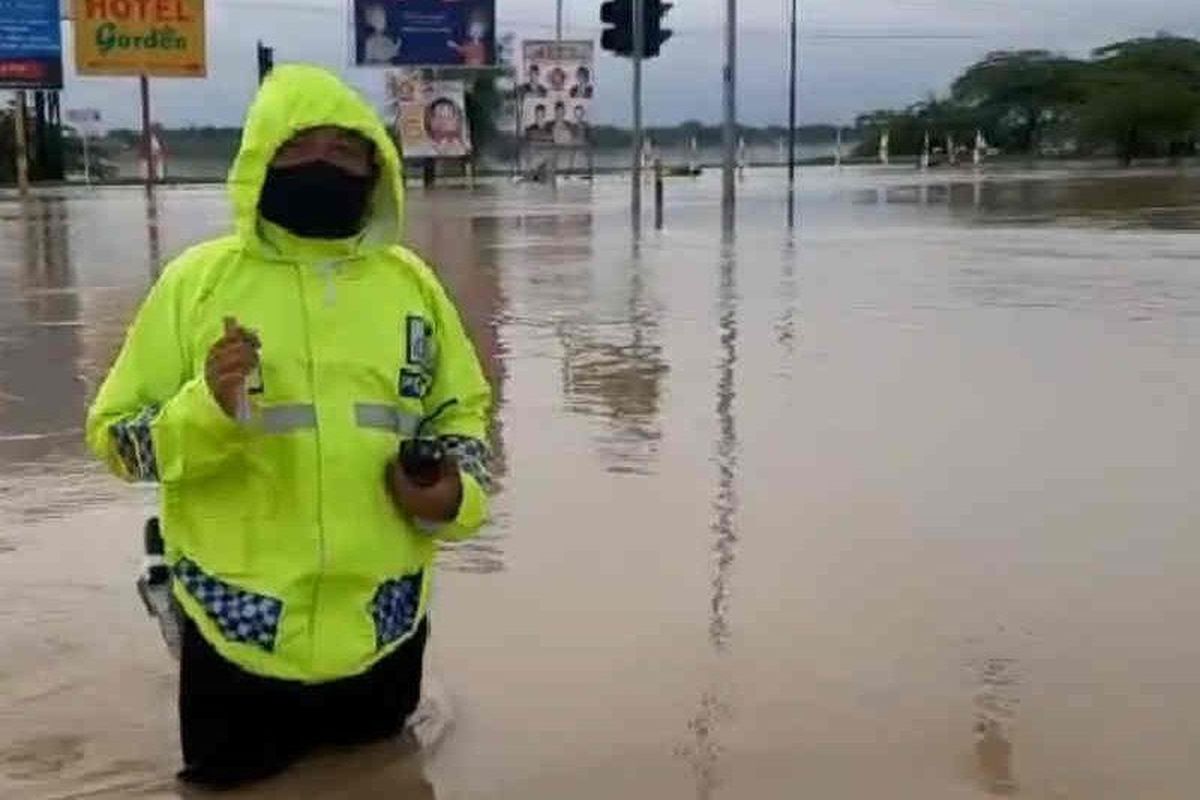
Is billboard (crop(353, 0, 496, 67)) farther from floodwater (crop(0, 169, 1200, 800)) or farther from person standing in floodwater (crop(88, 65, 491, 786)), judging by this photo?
person standing in floodwater (crop(88, 65, 491, 786))

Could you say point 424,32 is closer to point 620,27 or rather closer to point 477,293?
point 620,27

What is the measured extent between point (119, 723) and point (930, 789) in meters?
1.83

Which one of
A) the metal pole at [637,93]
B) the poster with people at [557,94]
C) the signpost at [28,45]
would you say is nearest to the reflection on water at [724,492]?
the metal pole at [637,93]

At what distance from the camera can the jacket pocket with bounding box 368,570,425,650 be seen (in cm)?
350

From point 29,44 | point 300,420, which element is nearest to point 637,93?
point 300,420

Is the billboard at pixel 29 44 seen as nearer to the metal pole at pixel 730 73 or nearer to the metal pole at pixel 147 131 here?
the metal pole at pixel 147 131

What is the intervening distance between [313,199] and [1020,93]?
77.5m

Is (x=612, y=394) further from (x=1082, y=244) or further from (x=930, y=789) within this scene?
(x=1082, y=244)

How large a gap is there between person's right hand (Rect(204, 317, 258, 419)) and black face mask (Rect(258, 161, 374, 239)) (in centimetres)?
31

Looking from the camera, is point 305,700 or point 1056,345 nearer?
point 305,700

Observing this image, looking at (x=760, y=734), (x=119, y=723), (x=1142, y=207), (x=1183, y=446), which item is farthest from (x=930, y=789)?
(x=1142, y=207)

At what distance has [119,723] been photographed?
13.5 feet

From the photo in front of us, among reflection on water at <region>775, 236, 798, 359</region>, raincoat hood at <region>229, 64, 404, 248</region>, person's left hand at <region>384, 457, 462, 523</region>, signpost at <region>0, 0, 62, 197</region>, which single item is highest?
signpost at <region>0, 0, 62, 197</region>

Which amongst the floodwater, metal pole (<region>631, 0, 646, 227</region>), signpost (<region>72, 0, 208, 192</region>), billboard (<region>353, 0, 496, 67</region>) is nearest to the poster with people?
billboard (<region>353, 0, 496, 67</region>)
